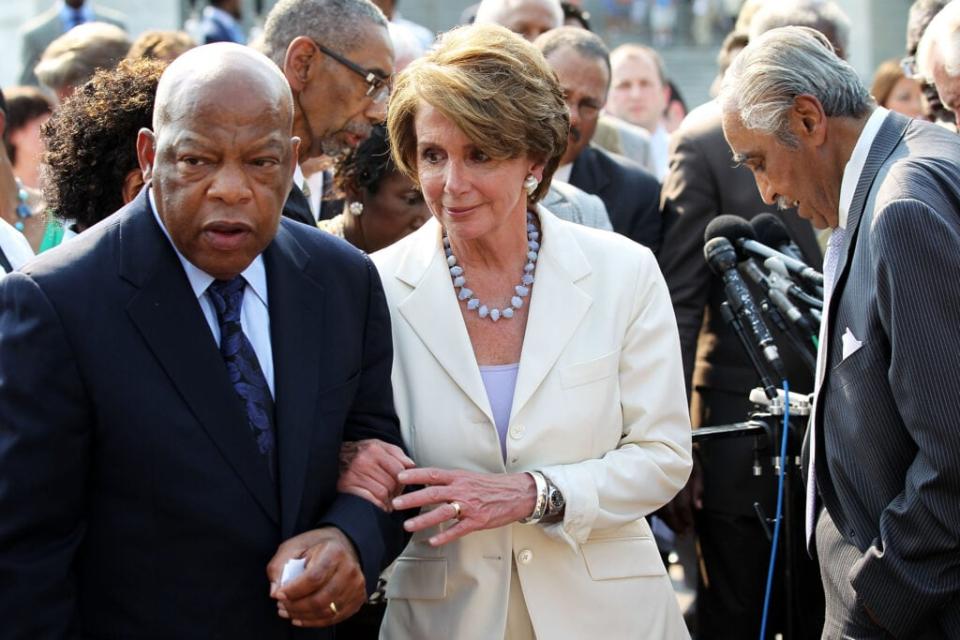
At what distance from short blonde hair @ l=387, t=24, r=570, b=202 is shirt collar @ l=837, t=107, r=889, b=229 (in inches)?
31.7

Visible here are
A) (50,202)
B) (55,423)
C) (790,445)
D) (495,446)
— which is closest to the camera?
(55,423)

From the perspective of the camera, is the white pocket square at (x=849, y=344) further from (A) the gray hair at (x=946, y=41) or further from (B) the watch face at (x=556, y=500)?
(A) the gray hair at (x=946, y=41)

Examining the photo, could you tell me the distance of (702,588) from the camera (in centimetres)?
522

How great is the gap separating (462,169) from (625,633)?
4.42ft

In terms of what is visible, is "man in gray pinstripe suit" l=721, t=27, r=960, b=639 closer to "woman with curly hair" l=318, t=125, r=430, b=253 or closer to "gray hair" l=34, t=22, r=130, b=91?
"woman with curly hair" l=318, t=125, r=430, b=253

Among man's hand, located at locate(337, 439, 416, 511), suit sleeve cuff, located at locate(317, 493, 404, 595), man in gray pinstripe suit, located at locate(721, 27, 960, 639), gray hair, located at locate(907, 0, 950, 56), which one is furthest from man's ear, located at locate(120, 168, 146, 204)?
gray hair, located at locate(907, 0, 950, 56)

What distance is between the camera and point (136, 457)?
2.68 m

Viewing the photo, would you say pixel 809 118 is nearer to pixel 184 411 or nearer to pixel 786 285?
pixel 786 285

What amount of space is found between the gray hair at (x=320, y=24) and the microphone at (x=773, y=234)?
5.59 feet

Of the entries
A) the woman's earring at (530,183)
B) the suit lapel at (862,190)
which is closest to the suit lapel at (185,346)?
the woman's earring at (530,183)

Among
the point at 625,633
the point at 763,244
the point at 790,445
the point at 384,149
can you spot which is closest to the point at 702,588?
the point at 790,445

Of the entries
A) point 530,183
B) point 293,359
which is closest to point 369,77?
point 530,183

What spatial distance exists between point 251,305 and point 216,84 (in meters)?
0.51

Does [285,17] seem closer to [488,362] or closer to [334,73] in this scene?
[334,73]
